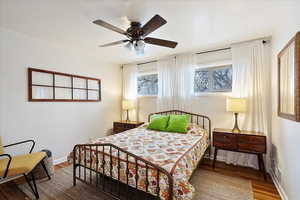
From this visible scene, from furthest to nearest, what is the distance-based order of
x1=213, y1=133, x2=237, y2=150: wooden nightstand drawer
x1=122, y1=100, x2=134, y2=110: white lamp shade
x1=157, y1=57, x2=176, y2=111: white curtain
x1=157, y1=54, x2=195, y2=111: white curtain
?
x1=122, y1=100, x2=134, y2=110: white lamp shade
x1=157, y1=57, x2=176, y2=111: white curtain
x1=157, y1=54, x2=195, y2=111: white curtain
x1=213, y1=133, x2=237, y2=150: wooden nightstand drawer

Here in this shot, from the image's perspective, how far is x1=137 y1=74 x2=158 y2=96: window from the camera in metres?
4.24

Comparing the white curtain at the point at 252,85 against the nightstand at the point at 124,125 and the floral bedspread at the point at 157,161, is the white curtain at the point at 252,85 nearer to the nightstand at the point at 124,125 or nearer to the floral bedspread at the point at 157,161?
the floral bedspread at the point at 157,161

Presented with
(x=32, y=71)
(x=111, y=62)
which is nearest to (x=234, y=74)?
(x=111, y=62)

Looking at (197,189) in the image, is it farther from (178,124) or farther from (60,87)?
(60,87)

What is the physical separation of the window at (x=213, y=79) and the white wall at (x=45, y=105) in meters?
2.58

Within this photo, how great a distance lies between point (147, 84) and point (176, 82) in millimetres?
1020

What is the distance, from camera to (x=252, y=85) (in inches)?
111

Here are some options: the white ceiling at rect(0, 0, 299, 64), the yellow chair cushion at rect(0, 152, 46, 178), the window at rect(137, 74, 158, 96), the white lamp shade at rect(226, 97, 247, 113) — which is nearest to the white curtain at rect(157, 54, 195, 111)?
the window at rect(137, 74, 158, 96)

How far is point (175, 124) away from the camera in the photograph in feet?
9.98

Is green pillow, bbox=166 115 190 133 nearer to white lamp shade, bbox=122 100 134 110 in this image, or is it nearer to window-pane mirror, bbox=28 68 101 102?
white lamp shade, bbox=122 100 134 110

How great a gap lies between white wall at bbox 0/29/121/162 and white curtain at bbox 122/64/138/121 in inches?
24.7

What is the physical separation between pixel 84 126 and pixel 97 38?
2.13 m

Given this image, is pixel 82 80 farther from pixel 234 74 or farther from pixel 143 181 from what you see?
pixel 234 74

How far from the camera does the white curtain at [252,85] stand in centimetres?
271
